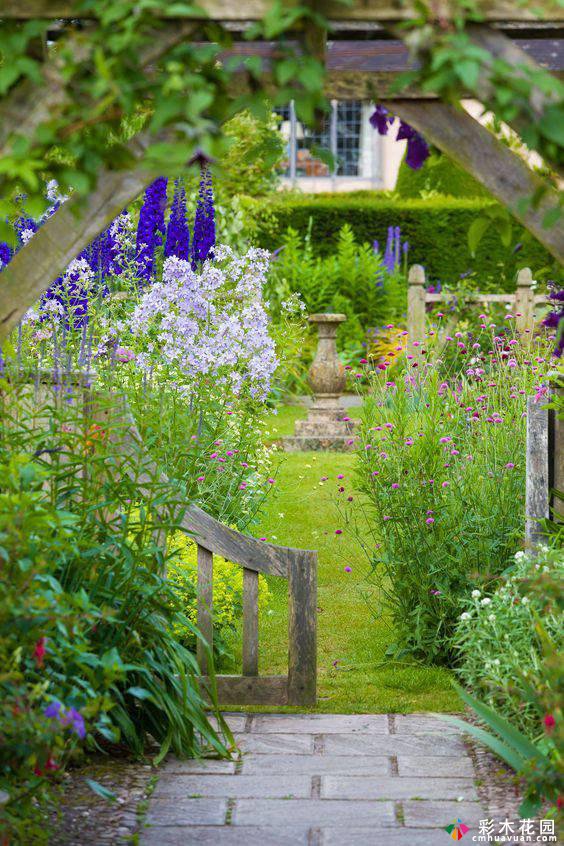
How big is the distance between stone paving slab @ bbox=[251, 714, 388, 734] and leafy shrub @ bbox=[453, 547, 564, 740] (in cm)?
38

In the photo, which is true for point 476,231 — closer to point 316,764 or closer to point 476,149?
point 476,149

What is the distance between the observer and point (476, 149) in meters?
2.62

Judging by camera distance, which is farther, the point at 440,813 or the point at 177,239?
the point at 177,239

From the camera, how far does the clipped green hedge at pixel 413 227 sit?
1459 centimetres

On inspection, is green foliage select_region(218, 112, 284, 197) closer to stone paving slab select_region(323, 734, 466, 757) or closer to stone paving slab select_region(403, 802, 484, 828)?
stone paving slab select_region(323, 734, 466, 757)

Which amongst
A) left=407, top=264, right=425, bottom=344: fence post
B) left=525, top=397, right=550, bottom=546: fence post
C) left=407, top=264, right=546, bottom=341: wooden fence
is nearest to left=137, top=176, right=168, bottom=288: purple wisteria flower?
left=525, top=397, right=550, bottom=546: fence post

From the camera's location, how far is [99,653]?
352 centimetres

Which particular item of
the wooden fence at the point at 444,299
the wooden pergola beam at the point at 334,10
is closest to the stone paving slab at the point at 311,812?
the wooden pergola beam at the point at 334,10

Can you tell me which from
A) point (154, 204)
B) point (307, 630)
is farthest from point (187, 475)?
point (154, 204)

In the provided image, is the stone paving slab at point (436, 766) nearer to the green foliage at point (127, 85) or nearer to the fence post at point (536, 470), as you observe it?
the fence post at point (536, 470)

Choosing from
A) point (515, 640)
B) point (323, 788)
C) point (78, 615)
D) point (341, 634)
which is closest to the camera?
point (78, 615)

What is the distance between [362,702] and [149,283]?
9.00 ft

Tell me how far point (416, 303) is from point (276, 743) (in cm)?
842

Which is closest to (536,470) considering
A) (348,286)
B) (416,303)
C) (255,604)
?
(255,604)
